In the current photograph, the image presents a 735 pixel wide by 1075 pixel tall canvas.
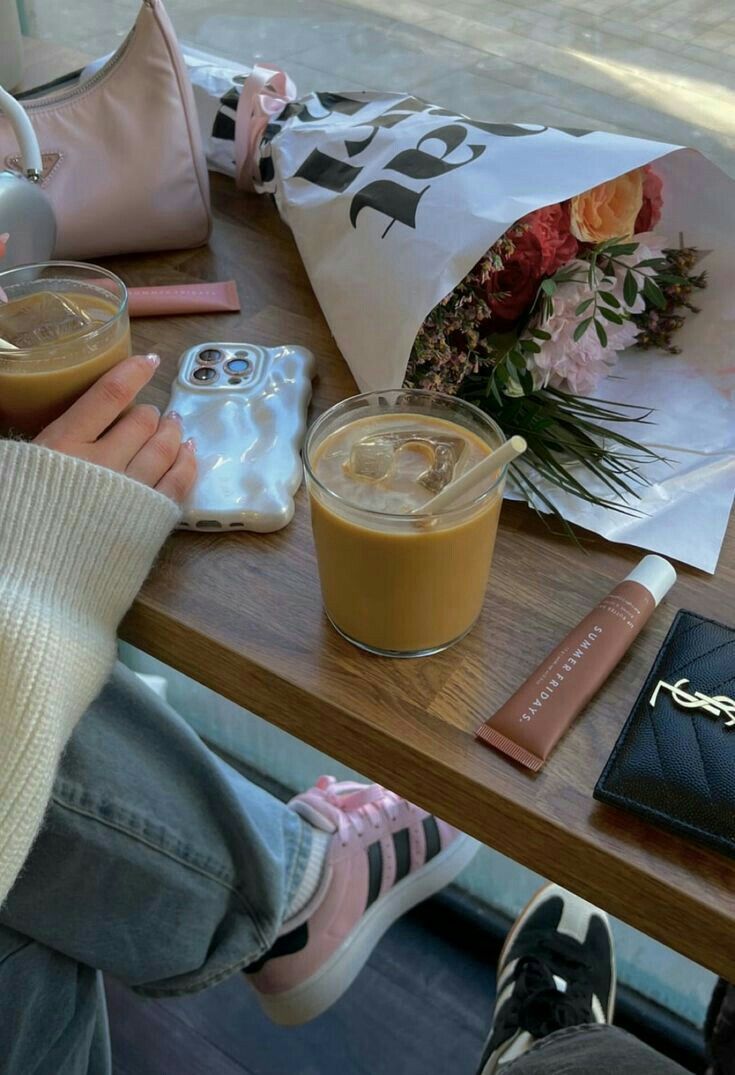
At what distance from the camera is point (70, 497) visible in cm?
55

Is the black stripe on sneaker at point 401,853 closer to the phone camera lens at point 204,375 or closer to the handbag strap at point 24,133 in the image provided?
the phone camera lens at point 204,375

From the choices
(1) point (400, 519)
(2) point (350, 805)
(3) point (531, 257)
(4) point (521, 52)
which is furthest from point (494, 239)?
(2) point (350, 805)

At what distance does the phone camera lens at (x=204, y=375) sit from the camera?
2.33ft

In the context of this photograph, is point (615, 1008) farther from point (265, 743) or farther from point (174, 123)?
point (174, 123)

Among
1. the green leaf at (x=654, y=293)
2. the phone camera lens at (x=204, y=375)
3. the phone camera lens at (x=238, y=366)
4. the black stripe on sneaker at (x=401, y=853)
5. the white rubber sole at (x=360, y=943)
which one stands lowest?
the white rubber sole at (x=360, y=943)

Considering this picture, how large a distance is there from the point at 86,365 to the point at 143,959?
48 centimetres

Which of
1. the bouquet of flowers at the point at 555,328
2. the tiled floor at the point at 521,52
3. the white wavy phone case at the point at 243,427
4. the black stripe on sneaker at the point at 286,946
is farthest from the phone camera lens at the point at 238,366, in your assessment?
the black stripe on sneaker at the point at 286,946

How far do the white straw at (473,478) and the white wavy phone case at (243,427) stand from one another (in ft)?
0.55

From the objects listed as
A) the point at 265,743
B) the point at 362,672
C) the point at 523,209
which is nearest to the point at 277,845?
the point at 265,743

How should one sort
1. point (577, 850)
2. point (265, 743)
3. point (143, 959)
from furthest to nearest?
point (265, 743) → point (143, 959) → point (577, 850)

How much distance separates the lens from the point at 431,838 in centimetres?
108

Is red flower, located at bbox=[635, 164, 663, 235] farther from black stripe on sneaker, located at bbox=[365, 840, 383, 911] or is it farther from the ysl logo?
black stripe on sneaker, located at bbox=[365, 840, 383, 911]

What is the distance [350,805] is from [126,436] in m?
0.61

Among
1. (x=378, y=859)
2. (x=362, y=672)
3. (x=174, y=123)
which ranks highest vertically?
(x=174, y=123)
